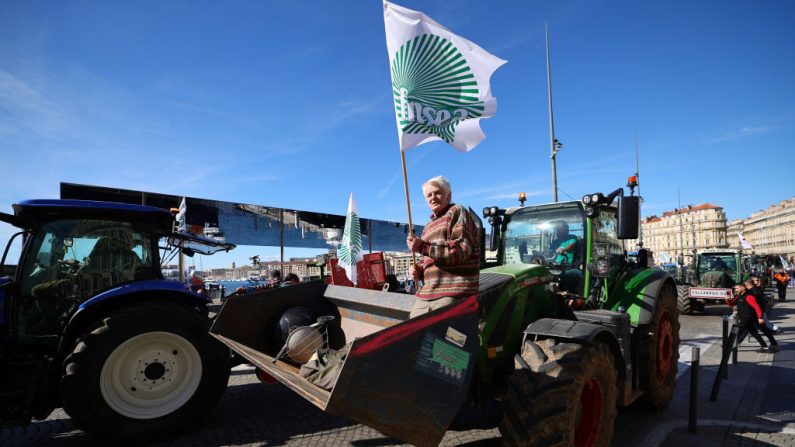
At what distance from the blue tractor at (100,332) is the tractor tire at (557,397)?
9.71 ft

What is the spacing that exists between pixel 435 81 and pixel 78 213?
3793 mm

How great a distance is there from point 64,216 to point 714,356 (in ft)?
32.7

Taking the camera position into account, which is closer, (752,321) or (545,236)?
(545,236)

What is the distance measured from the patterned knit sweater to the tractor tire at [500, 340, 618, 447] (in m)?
0.65

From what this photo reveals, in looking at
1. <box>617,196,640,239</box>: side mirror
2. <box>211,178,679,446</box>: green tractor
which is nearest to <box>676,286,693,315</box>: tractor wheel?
<box>211,178,679,446</box>: green tractor

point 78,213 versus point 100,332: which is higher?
point 78,213

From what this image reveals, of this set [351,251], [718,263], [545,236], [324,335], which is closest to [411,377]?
[324,335]

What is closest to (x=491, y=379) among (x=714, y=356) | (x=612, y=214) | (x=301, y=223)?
(x=612, y=214)

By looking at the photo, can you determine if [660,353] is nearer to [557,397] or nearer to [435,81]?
[557,397]

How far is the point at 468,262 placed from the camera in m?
2.98

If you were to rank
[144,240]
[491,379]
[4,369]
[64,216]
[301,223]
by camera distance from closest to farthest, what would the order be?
[491,379]
[4,369]
[64,216]
[144,240]
[301,223]

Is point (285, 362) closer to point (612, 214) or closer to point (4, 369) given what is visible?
point (4, 369)

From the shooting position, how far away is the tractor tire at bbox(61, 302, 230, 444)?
3.69 metres

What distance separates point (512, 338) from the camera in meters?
3.57
